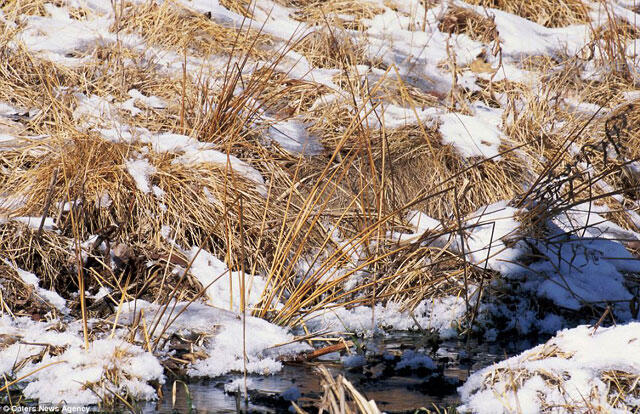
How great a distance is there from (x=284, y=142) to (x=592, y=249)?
1.82 m

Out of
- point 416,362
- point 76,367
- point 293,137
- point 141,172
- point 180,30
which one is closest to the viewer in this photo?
point 76,367

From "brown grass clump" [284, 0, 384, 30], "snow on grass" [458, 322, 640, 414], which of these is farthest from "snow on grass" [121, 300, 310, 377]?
"brown grass clump" [284, 0, 384, 30]

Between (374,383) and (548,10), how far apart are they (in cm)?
486

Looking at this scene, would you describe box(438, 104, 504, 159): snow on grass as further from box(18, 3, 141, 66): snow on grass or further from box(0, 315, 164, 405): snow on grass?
box(0, 315, 164, 405): snow on grass

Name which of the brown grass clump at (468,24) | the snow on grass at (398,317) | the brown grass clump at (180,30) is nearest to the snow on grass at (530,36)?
the brown grass clump at (468,24)

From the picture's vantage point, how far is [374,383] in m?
2.36

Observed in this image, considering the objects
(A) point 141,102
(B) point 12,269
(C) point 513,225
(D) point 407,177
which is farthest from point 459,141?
(B) point 12,269

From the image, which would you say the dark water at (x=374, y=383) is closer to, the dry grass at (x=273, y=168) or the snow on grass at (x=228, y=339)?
the snow on grass at (x=228, y=339)

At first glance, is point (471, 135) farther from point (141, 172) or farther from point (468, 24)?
point (141, 172)

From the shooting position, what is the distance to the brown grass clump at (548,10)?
604cm

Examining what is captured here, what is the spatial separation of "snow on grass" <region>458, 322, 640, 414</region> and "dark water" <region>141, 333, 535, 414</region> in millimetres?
113

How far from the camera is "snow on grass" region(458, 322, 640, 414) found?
6.59 feet

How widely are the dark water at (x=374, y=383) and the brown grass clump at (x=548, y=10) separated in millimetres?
4099

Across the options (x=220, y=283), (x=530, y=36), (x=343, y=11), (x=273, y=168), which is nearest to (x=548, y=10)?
(x=530, y=36)
